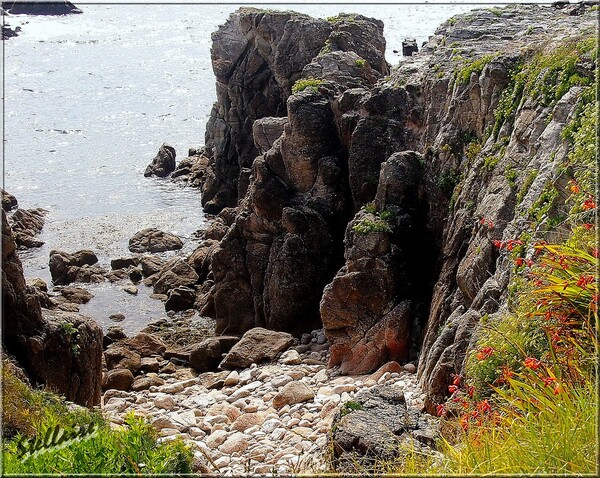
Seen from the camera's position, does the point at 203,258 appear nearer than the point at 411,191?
No

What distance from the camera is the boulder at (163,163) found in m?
51.1

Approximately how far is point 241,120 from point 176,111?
85.7 feet

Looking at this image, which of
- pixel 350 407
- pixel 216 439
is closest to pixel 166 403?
pixel 216 439

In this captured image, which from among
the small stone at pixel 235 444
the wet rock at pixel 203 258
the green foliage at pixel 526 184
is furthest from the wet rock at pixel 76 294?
the green foliage at pixel 526 184

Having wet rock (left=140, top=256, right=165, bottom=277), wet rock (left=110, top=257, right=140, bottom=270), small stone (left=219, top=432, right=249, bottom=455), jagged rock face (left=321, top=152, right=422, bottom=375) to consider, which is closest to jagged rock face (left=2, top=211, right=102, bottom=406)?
small stone (left=219, top=432, right=249, bottom=455)

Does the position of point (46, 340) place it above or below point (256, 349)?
above

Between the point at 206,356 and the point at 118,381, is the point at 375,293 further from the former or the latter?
the point at 118,381

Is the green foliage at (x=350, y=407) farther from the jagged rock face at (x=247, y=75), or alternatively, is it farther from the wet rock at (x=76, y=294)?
the jagged rock face at (x=247, y=75)

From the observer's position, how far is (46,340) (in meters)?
14.6

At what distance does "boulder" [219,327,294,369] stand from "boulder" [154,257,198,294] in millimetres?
Result: 10662

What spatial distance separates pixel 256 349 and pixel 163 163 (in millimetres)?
34215

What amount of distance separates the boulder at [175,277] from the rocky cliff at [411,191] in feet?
5.16

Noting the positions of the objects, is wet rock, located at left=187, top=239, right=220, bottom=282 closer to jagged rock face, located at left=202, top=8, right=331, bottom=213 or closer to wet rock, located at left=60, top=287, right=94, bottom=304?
wet rock, located at left=60, top=287, right=94, bottom=304

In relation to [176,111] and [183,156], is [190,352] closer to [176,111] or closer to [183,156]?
[183,156]
